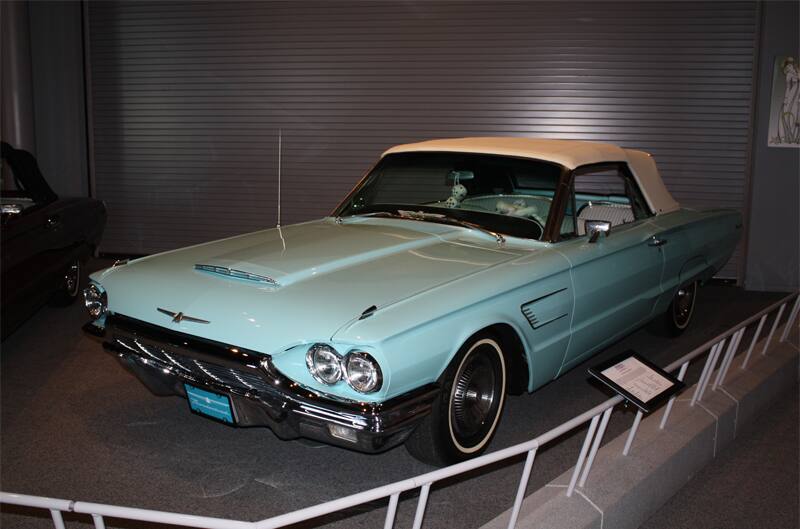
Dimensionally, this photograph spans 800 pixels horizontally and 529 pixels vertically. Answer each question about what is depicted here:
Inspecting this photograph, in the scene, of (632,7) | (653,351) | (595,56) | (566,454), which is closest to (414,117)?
(595,56)

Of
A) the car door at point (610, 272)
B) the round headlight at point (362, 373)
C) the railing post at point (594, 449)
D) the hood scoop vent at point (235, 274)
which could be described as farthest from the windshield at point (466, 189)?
the round headlight at point (362, 373)

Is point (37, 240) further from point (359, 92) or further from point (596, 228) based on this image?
point (359, 92)

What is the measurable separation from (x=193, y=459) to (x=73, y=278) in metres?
3.26

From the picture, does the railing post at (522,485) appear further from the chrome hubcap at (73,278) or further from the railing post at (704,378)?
the chrome hubcap at (73,278)

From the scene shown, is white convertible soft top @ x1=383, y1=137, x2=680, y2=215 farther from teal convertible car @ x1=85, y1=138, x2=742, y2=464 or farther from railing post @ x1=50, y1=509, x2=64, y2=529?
railing post @ x1=50, y1=509, x2=64, y2=529

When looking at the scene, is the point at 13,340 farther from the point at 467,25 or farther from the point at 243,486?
the point at 467,25

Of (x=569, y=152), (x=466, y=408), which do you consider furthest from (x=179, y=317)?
(x=569, y=152)

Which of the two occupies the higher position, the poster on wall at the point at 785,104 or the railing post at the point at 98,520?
the poster on wall at the point at 785,104

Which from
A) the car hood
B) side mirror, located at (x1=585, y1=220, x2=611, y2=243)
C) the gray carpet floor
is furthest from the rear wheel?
the car hood

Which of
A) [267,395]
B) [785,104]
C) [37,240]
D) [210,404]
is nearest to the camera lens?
[267,395]

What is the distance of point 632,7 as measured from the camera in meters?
7.41

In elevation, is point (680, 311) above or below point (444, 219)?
below

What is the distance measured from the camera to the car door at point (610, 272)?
3881 mm

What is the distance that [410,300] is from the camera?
3.02 meters
